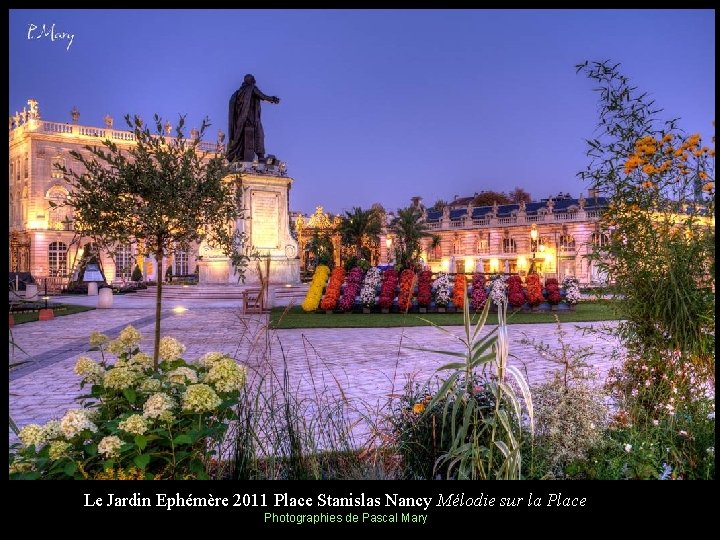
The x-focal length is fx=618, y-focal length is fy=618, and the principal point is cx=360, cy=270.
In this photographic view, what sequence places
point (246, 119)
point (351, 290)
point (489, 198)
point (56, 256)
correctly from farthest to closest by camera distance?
point (489, 198) → point (56, 256) → point (246, 119) → point (351, 290)

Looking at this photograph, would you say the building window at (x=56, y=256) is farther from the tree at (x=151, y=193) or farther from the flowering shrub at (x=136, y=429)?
the flowering shrub at (x=136, y=429)

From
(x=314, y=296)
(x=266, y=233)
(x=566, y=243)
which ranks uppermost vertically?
(x=566, y=243)

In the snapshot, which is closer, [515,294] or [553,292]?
[515,294]

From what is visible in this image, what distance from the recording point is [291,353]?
1117 cm

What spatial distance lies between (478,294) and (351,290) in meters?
4.28

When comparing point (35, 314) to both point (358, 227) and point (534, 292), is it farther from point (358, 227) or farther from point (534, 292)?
point (358, 227)

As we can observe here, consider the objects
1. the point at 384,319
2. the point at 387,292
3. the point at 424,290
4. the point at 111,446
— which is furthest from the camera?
the point at 424,290

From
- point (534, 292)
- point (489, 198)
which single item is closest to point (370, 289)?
point (534, 292)

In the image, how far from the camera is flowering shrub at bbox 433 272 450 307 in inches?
820

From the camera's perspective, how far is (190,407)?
3.31 metres
